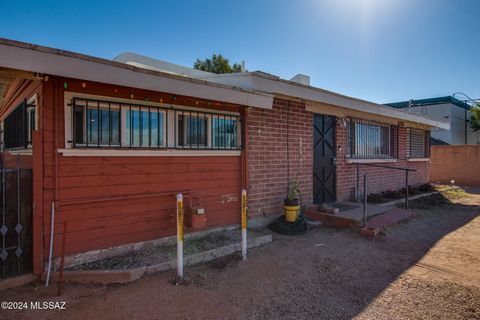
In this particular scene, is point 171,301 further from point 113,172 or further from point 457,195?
point 457,195

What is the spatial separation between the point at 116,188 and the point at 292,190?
3.32m

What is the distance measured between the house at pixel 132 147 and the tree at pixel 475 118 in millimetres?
17601

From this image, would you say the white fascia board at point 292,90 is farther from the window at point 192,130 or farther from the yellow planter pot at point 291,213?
the yellow planter pot at point 291,213

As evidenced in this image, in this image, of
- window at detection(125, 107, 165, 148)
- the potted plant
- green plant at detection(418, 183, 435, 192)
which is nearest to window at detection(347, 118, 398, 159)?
green plant at detection(418, 183, 435, 192)

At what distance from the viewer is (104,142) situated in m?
4.12

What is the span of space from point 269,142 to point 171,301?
376cm

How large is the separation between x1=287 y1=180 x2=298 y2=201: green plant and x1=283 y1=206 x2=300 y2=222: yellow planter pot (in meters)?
0.19

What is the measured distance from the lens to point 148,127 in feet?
14.8

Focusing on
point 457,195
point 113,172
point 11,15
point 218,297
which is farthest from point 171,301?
point 457,195

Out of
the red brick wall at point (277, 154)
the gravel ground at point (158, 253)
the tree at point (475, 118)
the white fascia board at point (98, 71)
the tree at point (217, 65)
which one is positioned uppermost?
the tree at point (217, 65)

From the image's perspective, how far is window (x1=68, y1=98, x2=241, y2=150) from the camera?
3.96 m

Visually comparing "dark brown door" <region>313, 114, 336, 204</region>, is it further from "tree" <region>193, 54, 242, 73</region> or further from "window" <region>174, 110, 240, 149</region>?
"tree" <region>193, 54, 242, 73</region>

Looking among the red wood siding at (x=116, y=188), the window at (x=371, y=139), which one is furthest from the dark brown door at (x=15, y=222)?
the window at (x=371, y=139)

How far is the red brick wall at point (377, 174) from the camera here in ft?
26.3
